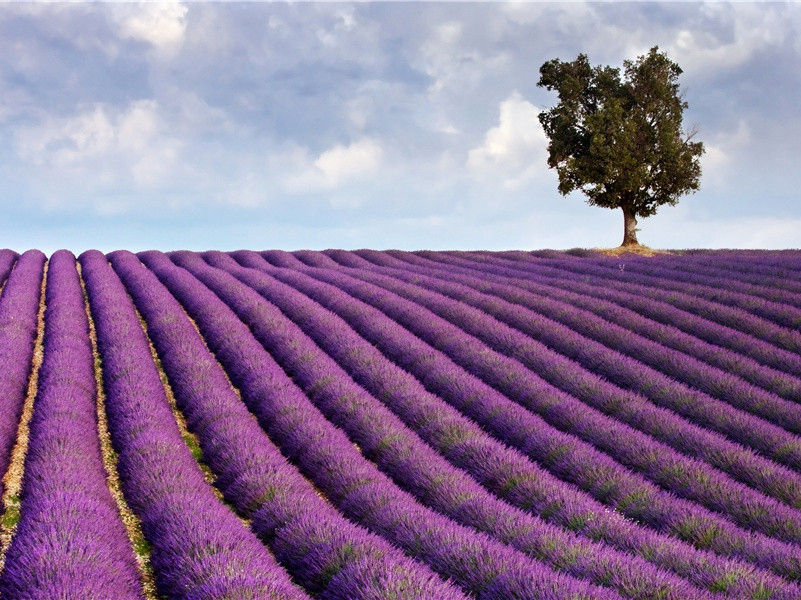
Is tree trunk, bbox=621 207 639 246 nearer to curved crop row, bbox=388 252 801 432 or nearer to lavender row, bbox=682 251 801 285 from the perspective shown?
lavender row, bbox=682 251 801 285

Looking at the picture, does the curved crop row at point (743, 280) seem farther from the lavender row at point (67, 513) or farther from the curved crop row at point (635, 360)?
the lavender row at point (67, 513)

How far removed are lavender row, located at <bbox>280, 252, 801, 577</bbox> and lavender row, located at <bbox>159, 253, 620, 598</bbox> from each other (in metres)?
1.73

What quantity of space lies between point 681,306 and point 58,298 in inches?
475

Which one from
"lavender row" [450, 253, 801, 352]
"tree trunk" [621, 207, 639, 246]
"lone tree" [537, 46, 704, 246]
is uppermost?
"lone tree" [537, 46, 704, 246]

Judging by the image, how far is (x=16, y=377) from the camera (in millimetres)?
9758

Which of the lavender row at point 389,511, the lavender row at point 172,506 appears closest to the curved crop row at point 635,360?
the lavender row at point 389,511

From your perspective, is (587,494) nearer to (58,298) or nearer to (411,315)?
(411,315)

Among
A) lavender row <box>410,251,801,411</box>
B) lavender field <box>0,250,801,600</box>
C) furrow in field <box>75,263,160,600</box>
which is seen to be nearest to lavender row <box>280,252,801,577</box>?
lavender field <box>0,250,801,600</box>

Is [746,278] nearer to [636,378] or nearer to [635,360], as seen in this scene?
[635,360]

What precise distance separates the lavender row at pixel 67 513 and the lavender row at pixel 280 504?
0.97 meters

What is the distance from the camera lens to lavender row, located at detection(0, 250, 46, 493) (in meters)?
8.05

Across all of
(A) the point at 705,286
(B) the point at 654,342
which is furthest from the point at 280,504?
(A) the point at 705,286

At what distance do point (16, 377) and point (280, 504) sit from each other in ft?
19.0

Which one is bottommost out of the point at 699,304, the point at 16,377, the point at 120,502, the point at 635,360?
the point at 120,502
